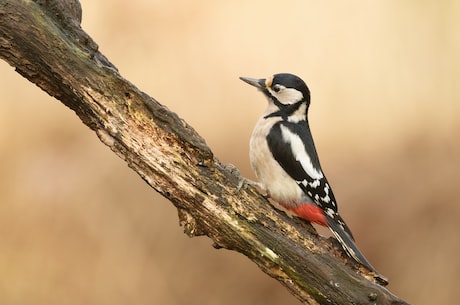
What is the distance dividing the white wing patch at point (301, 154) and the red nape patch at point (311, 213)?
95mm

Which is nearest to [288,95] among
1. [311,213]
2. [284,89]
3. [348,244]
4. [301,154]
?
[284,89]

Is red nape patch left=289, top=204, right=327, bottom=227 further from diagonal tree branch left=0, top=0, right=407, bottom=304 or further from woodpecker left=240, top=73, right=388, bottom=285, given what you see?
diagonal tree branch left=0, top=0, right=407, bottom=304

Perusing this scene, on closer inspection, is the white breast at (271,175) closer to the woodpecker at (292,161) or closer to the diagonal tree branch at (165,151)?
the woodpecker at (292,161)

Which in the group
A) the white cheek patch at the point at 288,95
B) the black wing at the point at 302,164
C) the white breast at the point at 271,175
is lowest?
the white breast at the point at 271,175

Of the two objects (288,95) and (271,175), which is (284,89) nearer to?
(288,95)

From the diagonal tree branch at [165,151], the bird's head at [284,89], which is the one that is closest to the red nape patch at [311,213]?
the diagonal tree branch at [165,151]

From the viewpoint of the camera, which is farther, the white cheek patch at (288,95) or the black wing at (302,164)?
the white cheek patch at (288,95)

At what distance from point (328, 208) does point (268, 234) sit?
1.05 feet


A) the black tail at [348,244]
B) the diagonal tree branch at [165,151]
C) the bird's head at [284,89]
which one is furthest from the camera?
the bird's head at [284,89]

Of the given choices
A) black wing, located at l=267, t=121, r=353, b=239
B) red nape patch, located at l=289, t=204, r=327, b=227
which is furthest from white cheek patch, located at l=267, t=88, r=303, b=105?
red nape patch, located at l=289, t=204, r=327, b=227

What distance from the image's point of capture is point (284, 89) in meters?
2.56

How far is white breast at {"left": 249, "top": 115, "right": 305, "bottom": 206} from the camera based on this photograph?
8.04ft

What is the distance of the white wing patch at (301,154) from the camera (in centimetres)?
246

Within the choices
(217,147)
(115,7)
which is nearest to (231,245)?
(217,147)
